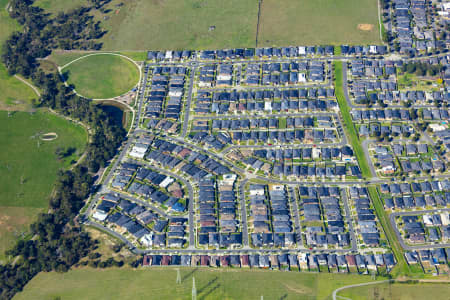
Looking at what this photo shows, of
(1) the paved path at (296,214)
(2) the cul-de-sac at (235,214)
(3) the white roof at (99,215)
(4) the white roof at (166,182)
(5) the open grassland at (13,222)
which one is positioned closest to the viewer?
(2) the cul-de-sac at (235,214)

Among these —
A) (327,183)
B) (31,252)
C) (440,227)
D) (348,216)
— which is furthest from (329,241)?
(31,252)

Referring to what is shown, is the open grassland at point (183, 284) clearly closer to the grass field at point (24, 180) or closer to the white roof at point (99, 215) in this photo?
the white roof at point (99, 215)

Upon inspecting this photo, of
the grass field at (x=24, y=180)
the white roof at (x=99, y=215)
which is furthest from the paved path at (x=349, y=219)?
the grass field at (x=24, y=180)

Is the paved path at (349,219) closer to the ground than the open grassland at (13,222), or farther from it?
farther from it

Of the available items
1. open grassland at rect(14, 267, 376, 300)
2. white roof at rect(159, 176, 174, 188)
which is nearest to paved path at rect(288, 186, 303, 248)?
open grassland at rect(14, 267, 376, 300)

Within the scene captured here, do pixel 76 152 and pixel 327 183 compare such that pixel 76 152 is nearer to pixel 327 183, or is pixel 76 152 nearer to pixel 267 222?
pixel 267 222

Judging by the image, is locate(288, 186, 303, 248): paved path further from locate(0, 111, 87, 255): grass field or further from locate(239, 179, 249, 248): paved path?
locate(0, 111, 87, 255): grass field

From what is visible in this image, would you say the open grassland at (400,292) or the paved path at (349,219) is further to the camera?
the paved path at (349,219)
